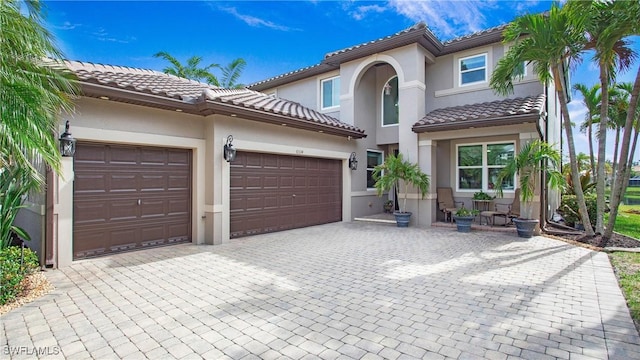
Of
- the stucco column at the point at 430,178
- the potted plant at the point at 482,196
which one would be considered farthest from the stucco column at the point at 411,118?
the potted plant at the point at 482,196

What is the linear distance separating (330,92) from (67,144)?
10.9 metres

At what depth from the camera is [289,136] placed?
10695mm

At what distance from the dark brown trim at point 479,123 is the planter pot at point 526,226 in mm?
2968

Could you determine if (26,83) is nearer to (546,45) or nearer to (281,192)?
(281,192)

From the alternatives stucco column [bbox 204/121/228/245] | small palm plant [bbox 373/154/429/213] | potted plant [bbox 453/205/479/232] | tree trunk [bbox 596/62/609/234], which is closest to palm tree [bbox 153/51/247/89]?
small palm plant [bbox 373/154/429/213]

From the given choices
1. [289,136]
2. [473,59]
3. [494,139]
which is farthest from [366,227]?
[473,59]

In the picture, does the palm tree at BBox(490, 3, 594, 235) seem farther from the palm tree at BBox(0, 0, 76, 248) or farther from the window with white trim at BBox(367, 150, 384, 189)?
the palm tree at BBox(0, 0, 76, 248)

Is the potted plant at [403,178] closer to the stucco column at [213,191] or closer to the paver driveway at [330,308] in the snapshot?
the paver driveway at [330,308]

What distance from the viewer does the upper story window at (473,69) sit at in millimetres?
11883

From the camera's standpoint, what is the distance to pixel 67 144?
642 centimetres

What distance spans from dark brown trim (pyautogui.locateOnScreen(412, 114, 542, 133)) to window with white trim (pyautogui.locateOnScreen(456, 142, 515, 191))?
6.94 ft

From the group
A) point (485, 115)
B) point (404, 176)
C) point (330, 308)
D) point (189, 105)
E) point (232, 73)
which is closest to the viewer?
point (330, 308)

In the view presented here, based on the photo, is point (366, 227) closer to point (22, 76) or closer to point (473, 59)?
point (473, 59)

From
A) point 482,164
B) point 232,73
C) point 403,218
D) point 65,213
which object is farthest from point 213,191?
point 232,73
